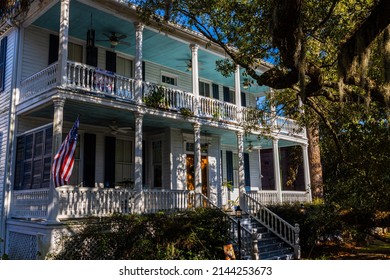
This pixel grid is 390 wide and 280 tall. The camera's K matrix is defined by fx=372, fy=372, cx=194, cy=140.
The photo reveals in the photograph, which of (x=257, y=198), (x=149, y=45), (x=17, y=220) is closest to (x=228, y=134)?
(x=257, y=198)

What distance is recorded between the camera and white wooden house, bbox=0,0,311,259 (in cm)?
1030

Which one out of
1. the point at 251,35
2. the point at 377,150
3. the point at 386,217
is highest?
the point at 251,35

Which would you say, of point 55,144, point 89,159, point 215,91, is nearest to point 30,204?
point 55,144

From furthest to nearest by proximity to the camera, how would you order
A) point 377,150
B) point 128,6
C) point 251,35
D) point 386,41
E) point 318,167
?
point 318,167, point 128,6, point 251,35, point 377,150, point 386,41

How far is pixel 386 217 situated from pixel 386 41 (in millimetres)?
4629

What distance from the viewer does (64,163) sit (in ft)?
29.2

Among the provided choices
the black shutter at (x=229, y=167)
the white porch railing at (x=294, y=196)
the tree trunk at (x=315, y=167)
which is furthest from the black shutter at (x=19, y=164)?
the tree trunk at (x=315, y=167)

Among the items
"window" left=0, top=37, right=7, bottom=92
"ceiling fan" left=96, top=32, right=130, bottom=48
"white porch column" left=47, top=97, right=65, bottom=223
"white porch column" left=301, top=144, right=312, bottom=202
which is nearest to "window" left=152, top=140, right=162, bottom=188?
"ceiling fan" left=96, top=32, right=130, bottom=48

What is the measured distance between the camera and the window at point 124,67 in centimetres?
1414

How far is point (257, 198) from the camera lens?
1498 centimetres

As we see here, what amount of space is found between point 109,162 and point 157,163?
2.26 m

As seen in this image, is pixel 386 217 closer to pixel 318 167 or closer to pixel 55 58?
pixel 318 167

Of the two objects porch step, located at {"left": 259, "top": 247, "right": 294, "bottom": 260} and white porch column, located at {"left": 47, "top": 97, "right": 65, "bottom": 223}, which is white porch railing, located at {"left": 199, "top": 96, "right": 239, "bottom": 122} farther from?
white porch column, located at {"left": 47, "top": 97, "right": 65, "bottom": 223}

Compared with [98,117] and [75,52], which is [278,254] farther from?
[75,52]
